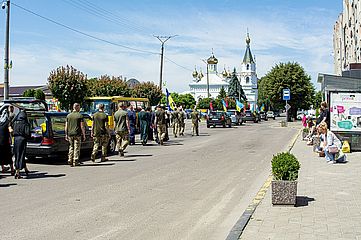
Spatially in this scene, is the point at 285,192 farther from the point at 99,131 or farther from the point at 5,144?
the point at 99,131

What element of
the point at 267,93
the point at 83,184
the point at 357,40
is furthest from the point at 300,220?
the point at 267,93

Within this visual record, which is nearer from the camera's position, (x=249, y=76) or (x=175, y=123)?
(x=175, y=123)

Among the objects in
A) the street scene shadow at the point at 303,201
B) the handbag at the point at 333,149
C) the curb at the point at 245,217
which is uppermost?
the handbag at the point at 333,149

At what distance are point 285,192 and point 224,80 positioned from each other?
14459 centimetres

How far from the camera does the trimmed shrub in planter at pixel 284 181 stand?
850 cm

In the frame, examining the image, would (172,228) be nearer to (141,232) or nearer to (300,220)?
(141,232)

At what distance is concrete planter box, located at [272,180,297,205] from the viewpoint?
849cm

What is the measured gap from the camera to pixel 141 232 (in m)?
7.03

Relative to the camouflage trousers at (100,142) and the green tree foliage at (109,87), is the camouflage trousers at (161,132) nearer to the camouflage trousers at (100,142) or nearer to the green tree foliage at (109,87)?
the camouflage trousers at (100,142)

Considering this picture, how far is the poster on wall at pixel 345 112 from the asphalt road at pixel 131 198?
142 inches

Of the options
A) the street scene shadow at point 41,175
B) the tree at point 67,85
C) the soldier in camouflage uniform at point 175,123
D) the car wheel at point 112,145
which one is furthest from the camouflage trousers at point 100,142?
the tree at point 67,85

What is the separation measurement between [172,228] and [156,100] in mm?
62887

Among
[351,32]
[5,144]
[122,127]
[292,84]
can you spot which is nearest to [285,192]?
[5,144]

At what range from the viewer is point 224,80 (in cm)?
15200
